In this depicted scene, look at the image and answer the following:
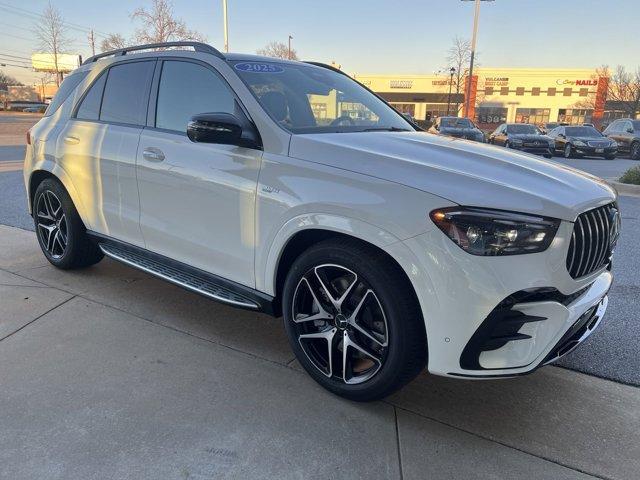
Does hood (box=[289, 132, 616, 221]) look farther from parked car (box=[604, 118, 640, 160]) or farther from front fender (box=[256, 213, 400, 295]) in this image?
parked car (box=[604, 118, 640, 160])

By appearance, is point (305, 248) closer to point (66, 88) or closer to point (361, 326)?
point (361, 326)

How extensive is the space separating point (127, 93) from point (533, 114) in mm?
70860

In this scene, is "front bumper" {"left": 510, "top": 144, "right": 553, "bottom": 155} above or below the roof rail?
below

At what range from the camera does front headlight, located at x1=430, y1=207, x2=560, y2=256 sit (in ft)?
7.10

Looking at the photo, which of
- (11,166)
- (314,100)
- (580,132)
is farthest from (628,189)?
(11,166)

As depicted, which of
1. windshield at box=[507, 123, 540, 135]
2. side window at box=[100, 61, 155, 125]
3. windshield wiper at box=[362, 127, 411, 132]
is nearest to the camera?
windshield wiper at box=[362, 127, 411, 132]

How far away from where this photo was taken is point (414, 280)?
7.50 feet

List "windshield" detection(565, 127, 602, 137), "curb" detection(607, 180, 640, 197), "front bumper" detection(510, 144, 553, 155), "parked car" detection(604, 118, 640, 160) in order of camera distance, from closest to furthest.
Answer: "curb" detection(607, 180, 640, 197) → "parked car" detection(604, 118, 640, 160) → "windshield" detection(565, 127, 602, 137) → "front bumper" detection(510, 144, 553, 155)

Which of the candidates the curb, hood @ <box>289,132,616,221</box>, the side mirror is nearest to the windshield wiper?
hood @ <box>289,132,616,221</box>

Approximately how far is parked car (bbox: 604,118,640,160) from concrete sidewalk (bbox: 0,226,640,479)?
20.0 metres

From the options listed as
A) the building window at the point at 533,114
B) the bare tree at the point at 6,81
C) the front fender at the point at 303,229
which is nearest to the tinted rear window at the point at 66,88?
the front fender at the point at 303,229

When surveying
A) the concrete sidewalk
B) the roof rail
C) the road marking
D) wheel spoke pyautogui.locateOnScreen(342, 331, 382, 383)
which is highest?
the roof rail

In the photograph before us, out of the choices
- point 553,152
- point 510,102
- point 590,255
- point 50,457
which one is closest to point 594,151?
point 553,152

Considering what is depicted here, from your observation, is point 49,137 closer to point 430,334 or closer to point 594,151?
point 430,334
